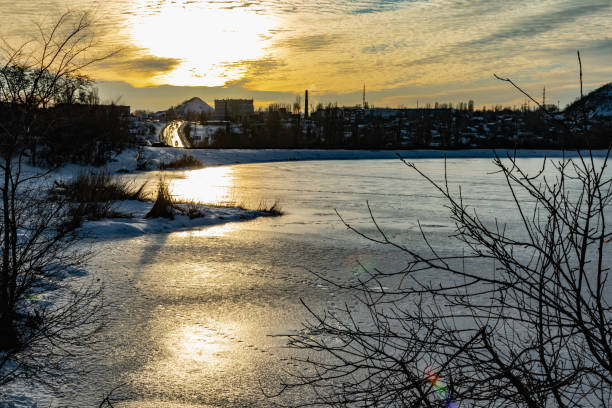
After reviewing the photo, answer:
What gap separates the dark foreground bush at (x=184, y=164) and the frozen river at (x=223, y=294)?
18690mm

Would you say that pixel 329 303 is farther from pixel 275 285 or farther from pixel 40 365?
pixel 40 365

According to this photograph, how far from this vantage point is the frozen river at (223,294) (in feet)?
13.5

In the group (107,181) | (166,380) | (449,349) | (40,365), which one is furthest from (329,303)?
(107,181)

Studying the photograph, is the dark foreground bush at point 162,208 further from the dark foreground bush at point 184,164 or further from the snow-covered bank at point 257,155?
the dark foreground bush at point 184,164

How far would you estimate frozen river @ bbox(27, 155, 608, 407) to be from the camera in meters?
4.12

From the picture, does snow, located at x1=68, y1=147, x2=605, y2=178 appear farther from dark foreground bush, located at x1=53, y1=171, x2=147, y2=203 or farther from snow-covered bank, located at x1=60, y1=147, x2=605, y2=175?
dark foreground bush, located at x1=53, y1=171, x2=147, y2=203

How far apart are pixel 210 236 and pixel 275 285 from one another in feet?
13.3

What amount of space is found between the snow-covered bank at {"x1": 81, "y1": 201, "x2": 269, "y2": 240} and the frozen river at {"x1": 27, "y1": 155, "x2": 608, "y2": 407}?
0.52m

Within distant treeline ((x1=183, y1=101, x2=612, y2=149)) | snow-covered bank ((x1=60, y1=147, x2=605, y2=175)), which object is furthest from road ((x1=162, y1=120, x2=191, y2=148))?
snow-covered bank ((x1=60, y1=147, x2=605, y2=175))

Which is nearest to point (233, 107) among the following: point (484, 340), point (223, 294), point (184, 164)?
point (184, 164)

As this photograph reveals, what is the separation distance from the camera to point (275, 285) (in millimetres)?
6859

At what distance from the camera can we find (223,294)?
6438 millimetres

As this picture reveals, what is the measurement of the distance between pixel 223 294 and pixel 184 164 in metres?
27.5

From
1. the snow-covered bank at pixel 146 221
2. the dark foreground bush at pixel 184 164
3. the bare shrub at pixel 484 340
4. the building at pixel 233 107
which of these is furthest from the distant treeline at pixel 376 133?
the building at pixel 233 107
